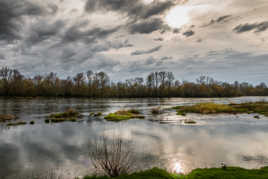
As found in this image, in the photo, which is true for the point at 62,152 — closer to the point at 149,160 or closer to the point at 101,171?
the point at 101,171

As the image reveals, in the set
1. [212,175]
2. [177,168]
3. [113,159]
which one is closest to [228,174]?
[212,175]

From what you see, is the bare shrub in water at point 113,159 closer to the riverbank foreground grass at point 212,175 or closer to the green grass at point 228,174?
the riverbank foreground grass at point 212,175

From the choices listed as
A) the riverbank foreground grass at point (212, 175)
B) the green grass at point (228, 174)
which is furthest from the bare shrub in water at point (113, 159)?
the green grass at point (228, 174)

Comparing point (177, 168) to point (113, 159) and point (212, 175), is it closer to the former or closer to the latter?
point (212, 175)

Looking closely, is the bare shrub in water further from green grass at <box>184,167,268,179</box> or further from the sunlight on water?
green grass at <box>184,167,268,179</box>

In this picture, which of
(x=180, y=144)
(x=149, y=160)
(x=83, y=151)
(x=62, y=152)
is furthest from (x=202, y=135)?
(x=62, y=152)

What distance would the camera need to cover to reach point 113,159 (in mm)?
8758

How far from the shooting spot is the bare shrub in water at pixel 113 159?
8.70m

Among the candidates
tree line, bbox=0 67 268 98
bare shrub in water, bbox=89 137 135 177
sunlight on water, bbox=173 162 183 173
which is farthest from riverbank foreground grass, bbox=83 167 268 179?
tree line, bbox=0 67 268 98

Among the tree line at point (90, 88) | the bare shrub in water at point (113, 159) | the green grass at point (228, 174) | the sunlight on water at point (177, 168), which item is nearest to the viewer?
the green grass at point (228, 174)

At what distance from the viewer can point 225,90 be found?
16375 centimetres

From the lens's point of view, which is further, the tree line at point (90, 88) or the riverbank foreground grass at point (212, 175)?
the tree line at point (90, 88)

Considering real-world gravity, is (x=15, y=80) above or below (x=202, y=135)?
above

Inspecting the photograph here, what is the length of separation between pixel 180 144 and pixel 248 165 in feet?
20.1
